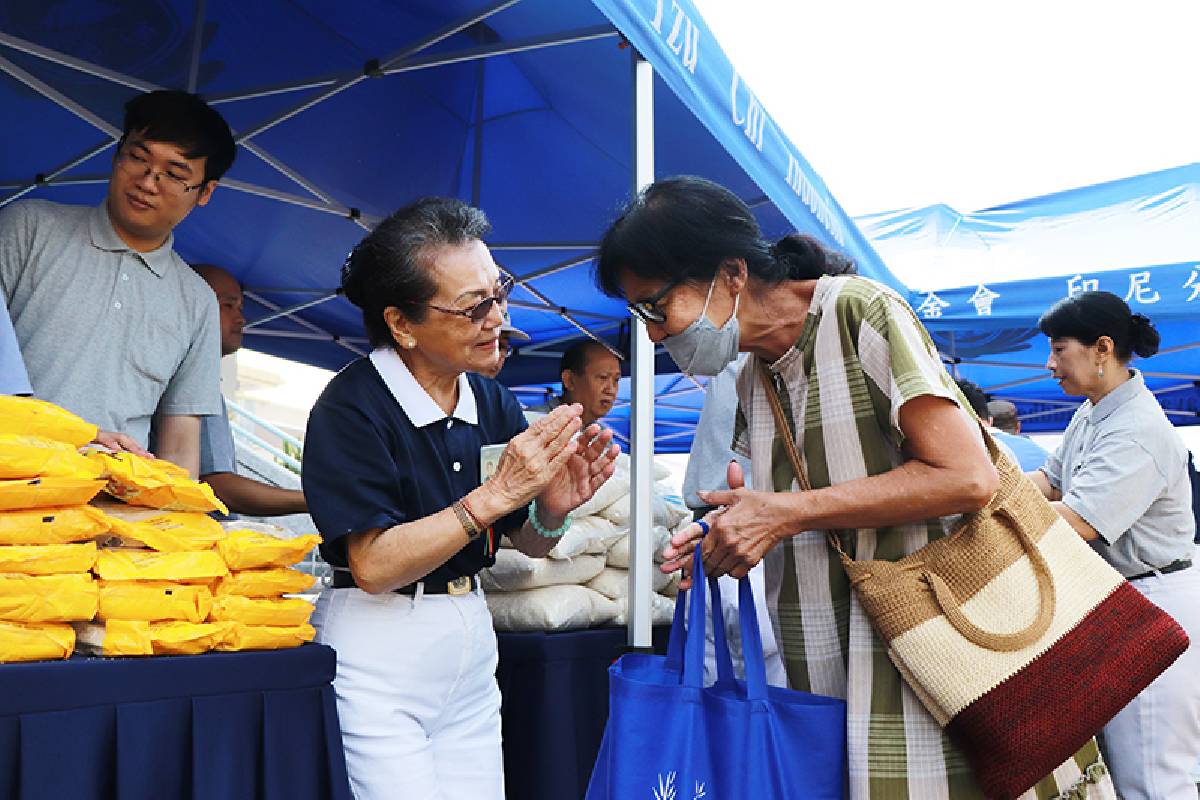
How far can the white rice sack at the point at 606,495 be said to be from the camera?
337cm

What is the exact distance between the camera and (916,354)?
1566 millimetres

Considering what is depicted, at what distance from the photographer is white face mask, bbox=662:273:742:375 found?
5.67 ft

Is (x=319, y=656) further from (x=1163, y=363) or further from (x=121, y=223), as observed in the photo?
(x=1163, y=363)

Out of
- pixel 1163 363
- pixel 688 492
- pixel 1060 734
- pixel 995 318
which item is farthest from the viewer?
pixel 1163 363

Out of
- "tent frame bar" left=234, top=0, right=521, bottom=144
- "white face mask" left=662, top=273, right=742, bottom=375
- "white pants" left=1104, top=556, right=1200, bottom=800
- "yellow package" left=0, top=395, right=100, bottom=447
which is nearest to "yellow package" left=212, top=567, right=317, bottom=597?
"yellow package" left=0, top=395, right=100, bottom=447

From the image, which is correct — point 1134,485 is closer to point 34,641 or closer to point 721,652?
point 721,652

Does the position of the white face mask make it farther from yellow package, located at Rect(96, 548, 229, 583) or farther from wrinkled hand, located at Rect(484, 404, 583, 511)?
yellow package, located at Rect(96, 548, 229, 583)

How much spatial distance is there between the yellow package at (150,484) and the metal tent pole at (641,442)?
1.15 meters

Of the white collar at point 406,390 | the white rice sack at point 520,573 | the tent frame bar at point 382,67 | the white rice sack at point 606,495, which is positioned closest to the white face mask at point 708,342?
the white collar at point 406,390

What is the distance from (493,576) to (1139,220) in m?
5.54

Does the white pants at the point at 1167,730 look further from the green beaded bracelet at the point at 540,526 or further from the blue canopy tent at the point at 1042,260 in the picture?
the blue canopy tent at the point at 1042,260

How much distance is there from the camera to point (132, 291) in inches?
96.0

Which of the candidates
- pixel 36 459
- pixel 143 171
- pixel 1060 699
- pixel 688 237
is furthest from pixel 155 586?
pixel 1060 699

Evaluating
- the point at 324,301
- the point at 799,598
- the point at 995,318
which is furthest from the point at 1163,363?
the point at 799,598
